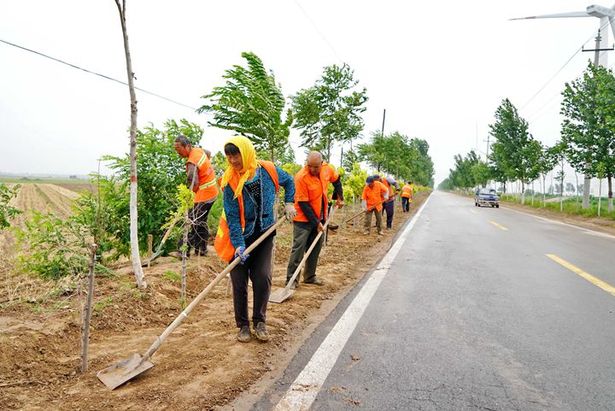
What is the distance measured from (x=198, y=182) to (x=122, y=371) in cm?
323

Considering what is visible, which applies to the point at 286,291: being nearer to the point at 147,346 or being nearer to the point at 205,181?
the point at 147,346

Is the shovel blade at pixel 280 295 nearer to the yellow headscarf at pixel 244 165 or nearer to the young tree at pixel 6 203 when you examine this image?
the yellow headscarf at pixel 244 165

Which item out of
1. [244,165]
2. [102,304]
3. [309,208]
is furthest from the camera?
[309,208]

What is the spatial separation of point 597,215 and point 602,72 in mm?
6419

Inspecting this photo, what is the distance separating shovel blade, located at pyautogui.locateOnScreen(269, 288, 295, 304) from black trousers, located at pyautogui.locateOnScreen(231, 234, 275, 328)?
3.31ft

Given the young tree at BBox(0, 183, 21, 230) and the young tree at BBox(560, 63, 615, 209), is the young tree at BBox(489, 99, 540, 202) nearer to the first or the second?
the young tree at BBox(560, 63, 615, 209)

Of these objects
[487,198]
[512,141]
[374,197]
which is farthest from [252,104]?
[512,141]

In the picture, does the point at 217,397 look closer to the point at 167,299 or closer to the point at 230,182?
the point at 230,182

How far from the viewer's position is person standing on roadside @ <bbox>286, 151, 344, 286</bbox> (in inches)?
210

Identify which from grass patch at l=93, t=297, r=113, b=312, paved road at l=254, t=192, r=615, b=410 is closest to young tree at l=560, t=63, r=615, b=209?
paved road at l=254, t=192, r=615, b=410

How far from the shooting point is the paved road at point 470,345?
2566mm

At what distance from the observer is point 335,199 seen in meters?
6.22

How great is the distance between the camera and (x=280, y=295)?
4715 mm

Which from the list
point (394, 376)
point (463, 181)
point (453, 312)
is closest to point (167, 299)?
point (394, 376)
